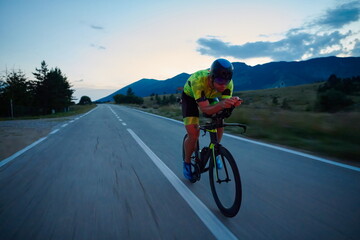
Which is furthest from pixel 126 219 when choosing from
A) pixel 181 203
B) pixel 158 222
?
pixel 181 203

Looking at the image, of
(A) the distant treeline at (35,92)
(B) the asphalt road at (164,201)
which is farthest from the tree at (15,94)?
(B) the asphalt road at (164,201)

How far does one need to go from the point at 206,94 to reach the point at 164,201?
150 centimetres

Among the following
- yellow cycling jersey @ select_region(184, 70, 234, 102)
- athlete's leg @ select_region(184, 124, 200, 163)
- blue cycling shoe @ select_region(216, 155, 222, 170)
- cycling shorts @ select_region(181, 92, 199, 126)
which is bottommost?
blue cycling shoe @ select_region(216, 155, 222, 170)

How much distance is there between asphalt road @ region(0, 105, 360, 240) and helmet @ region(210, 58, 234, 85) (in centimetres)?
151

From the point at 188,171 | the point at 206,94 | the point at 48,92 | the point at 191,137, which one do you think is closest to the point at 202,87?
the point at 206,94

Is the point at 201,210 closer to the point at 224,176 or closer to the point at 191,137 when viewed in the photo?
the point at 224,176

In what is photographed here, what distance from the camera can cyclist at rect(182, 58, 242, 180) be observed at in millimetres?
2422

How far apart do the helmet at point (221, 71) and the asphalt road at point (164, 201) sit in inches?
59.3

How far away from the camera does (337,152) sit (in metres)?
4.96

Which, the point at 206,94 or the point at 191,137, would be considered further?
the point at 191,137

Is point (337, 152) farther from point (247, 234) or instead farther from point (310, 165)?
point (247, 234)

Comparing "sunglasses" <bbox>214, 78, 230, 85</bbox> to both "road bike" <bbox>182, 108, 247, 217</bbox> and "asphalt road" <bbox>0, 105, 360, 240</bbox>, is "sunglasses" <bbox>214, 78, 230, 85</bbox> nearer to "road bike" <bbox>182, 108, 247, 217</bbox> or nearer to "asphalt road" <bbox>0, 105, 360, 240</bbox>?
"road bike" <bbox>182, 108, 247, 217</bbox>

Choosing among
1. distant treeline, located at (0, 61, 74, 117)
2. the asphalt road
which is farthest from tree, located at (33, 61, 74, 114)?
the asphalt road

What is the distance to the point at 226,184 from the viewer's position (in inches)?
98.4
